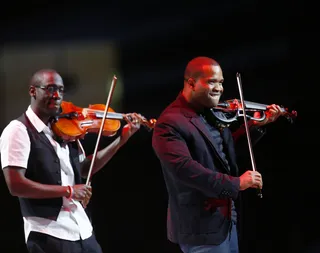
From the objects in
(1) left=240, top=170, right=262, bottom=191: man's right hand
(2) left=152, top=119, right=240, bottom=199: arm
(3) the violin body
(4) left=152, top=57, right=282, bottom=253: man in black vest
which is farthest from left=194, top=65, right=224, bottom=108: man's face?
(3) the violin body

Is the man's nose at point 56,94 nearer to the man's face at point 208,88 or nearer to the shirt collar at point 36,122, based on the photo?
the shirt collar at point 36,122

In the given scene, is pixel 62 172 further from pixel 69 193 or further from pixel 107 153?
pixel 107 153

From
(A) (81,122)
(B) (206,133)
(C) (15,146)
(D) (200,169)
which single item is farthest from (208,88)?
(C) (15,146)

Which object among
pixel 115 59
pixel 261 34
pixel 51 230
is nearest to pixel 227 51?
pixel 261 34

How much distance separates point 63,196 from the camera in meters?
2.17

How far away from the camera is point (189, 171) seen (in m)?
2.04

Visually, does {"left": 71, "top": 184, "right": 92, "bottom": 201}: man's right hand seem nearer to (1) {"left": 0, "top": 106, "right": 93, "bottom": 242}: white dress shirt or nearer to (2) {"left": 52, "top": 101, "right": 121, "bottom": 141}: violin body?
(1) {"left": 0, "top": 106, "right": 93, "bottom": 242}: white dress shirt

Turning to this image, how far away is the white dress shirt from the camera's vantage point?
2.12 metres

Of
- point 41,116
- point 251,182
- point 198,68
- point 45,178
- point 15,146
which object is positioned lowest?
point 251,182

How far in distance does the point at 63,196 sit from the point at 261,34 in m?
1.55

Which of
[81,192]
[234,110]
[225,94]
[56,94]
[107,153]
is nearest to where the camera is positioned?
[81,192]

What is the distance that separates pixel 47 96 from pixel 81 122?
7.5 inches

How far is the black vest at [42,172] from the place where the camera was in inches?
85.0

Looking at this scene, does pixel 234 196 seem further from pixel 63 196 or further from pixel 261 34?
pixel 261 34
